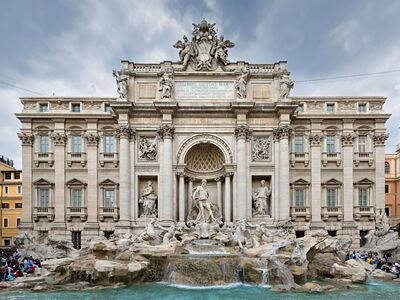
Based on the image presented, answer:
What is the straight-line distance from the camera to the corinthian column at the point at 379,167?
25500 mm

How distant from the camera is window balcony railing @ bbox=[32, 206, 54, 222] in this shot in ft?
82.3

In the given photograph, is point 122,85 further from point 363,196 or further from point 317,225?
point 363,196

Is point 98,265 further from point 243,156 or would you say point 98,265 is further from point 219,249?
point 243,156

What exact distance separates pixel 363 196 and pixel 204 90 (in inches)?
594

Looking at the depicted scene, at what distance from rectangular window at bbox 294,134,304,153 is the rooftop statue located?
8.12m

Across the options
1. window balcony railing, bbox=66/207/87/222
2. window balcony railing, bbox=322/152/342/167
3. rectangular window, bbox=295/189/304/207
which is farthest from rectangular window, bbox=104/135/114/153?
window balcony railing, bbox=322/152/342/167

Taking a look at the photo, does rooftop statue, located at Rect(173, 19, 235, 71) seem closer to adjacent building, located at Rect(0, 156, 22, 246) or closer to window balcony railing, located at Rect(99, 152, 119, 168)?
window balcony railing, located at Rect(99, 152, 119, 168)

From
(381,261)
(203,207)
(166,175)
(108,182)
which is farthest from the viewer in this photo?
(108,182)

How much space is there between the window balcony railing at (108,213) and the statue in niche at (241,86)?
1266cm

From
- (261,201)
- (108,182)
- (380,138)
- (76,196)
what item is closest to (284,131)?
(261,201)

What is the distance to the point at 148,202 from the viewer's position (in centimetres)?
2408

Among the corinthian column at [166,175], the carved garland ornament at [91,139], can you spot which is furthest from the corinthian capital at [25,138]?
the corinthian column at [166,175]

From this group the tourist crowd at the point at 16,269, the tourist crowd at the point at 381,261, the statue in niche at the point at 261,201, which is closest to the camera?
the tourist crowd at the point at 16,269

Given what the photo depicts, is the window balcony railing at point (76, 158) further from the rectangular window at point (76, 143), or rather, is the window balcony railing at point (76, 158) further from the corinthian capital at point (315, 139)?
the corinthian capital at point (315, 139)
